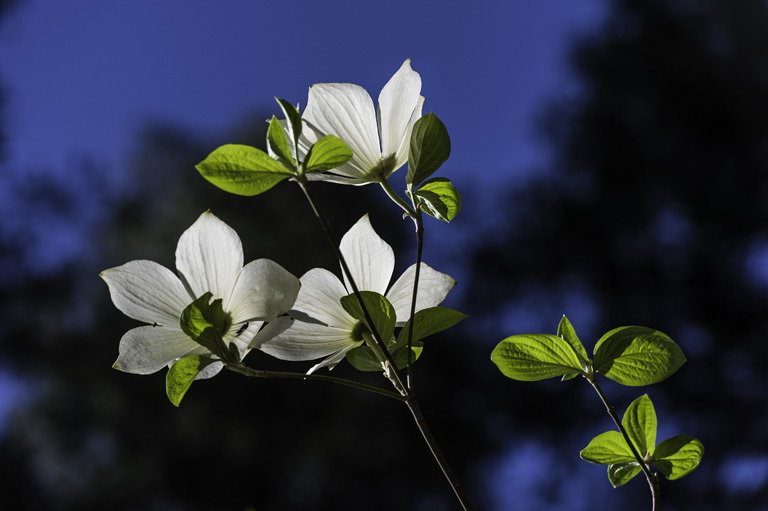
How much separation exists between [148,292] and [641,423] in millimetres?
175

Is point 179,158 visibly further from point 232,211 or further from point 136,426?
point 136,426

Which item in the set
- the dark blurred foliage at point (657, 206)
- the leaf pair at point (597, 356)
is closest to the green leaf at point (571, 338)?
the leaf pair at point (597, 356)

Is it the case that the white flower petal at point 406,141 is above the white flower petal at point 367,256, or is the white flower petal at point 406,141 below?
above

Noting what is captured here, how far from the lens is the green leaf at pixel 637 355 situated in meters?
0.19

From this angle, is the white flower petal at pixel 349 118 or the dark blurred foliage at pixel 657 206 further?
the dark blurred foliage at pixel 657 206

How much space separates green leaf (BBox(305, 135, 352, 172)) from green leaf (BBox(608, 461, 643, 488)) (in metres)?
0.14

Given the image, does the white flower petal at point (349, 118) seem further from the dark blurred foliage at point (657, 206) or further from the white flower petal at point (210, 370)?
the dark blurred foliage at point (657, 206)

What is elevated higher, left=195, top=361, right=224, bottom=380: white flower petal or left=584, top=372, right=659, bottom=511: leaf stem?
left=195, top=361, right=224, bottom=380: white flower petal

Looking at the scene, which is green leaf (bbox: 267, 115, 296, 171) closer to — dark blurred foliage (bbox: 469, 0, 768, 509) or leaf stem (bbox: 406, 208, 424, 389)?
leaf stem (bbox: 406, 208, 424, 389)

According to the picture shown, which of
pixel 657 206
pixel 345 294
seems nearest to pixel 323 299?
pixel 345 294

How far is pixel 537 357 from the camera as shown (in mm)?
206

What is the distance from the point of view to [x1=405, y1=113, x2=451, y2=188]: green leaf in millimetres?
194

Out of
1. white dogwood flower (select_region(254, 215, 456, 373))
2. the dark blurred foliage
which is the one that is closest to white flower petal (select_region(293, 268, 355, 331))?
white dogwood flower (select_region(254, 215, 456, 373))

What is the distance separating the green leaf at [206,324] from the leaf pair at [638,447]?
0.13 metres
